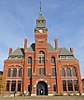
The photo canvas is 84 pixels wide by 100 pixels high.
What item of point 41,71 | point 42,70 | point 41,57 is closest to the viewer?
point 41,71

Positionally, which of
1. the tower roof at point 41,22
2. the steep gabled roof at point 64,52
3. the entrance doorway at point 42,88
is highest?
the tower roof at point 41,22

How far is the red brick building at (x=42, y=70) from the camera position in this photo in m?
39.8

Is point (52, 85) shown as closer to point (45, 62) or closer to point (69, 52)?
point (45, 62)

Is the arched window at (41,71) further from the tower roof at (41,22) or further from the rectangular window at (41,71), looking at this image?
the tower roof at (41,22)

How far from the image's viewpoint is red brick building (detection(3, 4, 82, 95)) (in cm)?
3978

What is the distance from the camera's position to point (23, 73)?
137 ft

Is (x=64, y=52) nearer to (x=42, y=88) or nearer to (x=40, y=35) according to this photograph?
(x=40, y=35)

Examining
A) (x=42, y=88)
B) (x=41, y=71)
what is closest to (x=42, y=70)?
(x=41, y=71)

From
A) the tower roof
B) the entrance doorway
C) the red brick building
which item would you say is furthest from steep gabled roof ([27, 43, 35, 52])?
the entrance doorway

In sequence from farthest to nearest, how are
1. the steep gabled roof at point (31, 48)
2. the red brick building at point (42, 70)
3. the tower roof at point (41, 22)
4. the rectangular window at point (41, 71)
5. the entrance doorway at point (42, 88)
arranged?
1. the tower roof at point (41, 22)
2. the steep gabled roof at point (31, 48)
3. the rectangular window at point (41, 71)
4. the entrance doorway at point (42, 88)
5. the red brick building at point (42, 70)

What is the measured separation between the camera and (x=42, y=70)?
138 ft

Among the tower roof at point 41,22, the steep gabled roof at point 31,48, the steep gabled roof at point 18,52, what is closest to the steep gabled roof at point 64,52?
the steep gabled roof at point 31,48

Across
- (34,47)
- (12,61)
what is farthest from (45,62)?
(12,61)

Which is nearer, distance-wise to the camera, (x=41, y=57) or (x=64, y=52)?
(x=41, y=57)
